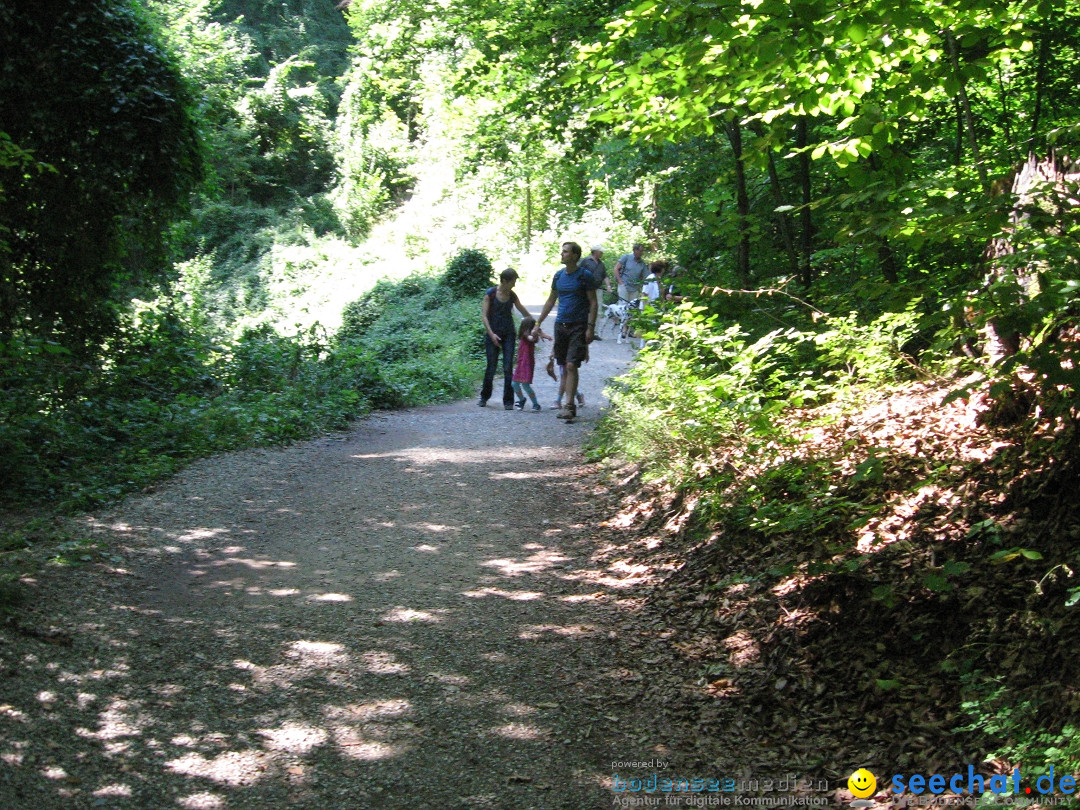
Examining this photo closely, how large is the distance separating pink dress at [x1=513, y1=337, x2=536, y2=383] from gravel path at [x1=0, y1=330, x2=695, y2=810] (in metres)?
5.20

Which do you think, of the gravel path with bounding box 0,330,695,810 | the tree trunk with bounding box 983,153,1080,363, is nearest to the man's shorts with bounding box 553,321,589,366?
the gravel path with bounding box 0,330,695,810

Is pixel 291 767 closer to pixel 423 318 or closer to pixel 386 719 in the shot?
pixel 386 719

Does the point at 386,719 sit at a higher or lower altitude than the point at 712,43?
lower

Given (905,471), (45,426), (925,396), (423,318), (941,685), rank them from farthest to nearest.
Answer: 1. (423,318)
2. (45,426)
3. (925,396)
4. (905,471)
5. (941,685)

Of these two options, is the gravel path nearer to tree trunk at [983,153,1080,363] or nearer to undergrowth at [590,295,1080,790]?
undergrowth at [590,295,1080,790]

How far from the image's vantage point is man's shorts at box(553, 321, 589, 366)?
11.4 metres

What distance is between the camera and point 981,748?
11.2 feet

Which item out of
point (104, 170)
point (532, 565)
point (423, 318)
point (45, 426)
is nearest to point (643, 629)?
point (532, 565)

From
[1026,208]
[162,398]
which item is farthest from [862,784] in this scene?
[162,398]

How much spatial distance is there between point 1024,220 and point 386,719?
3.81 m

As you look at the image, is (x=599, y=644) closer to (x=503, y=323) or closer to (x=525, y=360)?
(x=525, y=360)

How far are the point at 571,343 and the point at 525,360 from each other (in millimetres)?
2014

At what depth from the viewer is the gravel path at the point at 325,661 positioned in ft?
12.4

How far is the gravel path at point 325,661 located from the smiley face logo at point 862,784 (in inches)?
32.5
